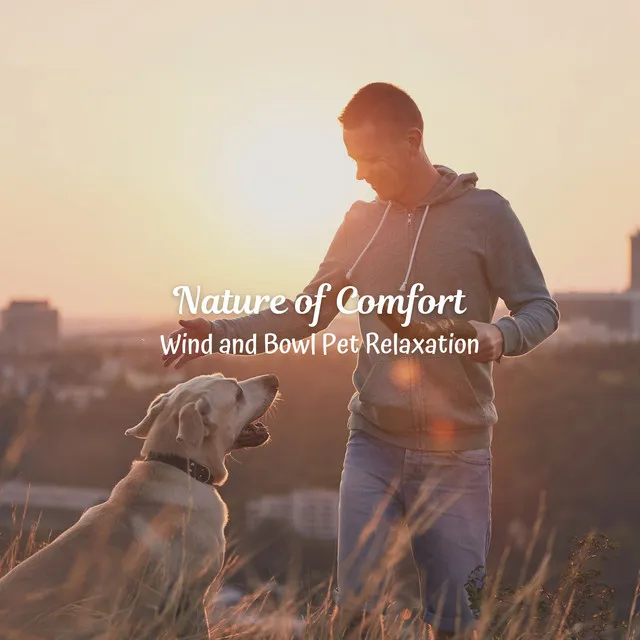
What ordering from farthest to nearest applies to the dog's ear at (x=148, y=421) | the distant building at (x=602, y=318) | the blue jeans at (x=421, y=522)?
the distant building at (x=602, y=318) → the dog's ear at (x=148, y=421) → the blue jeans at (x=421, y=522)

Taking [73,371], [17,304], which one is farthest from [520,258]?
[73,371]

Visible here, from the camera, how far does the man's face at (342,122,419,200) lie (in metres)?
4.54

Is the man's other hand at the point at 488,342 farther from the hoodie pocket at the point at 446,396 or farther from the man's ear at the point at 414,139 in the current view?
the man's ear at the point at 414,139

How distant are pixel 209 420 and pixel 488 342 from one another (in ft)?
6.04

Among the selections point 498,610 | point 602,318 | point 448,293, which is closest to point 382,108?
point 448,293

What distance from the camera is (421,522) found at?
451cm

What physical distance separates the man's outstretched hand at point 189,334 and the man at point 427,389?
0.79m

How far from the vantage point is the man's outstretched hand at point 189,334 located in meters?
4.88

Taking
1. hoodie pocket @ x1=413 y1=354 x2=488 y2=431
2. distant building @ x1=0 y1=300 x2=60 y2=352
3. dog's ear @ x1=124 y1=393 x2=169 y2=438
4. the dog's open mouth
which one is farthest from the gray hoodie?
distant building @ x1=0 y1=300 x2=60 y2=352

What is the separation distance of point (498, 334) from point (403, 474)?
0.81m

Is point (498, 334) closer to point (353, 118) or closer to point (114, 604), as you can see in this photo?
point (353, 118)

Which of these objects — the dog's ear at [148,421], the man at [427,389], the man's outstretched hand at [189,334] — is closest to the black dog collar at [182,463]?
the dog's ear at [148,421]

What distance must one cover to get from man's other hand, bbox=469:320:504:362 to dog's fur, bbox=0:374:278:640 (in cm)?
135

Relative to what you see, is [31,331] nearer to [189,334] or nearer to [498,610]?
[189,334]
